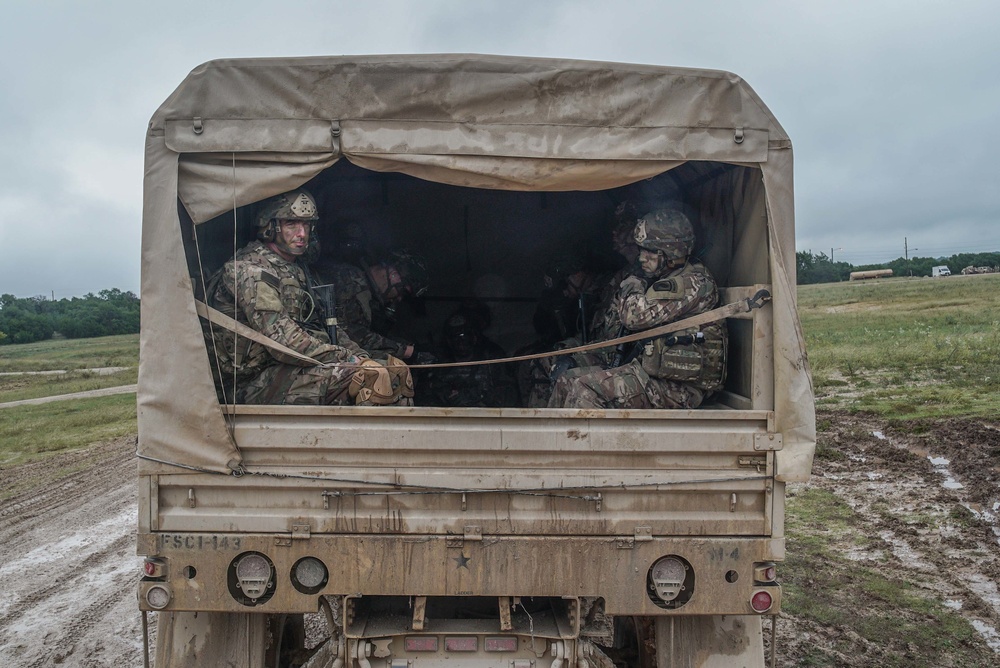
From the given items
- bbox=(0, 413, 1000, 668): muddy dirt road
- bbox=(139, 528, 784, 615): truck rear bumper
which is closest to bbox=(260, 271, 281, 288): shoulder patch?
bbox=(139, 528, 784, 615): truck rear bumper

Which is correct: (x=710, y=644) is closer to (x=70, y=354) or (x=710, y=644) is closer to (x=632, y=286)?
(x=632, y=286)

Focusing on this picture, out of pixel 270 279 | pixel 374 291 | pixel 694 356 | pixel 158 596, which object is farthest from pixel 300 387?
pixel 374 291

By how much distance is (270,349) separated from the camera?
11.9ft

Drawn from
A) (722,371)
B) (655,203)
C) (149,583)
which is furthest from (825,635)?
(149,583)

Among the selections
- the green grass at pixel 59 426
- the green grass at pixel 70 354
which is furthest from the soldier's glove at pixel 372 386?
the green grass at pixel 70 354

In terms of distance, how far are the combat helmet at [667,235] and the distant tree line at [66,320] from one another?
5495 centimetres

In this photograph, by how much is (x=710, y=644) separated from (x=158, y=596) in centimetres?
218

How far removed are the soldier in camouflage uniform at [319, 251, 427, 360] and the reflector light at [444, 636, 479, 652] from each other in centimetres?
220

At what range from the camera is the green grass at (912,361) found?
11.6 metres

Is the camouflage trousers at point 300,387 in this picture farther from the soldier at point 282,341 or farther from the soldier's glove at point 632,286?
the soldier's glove at point 632,286

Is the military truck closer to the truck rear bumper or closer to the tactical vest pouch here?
the truck rear bumper

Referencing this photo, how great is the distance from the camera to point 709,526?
3221mm

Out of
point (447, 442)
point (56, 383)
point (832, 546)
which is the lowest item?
point (832, 546)

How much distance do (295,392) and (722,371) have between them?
6.36 feet
